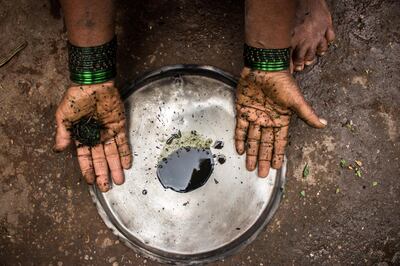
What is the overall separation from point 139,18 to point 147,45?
13 cm

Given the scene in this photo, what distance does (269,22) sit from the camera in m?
1.53

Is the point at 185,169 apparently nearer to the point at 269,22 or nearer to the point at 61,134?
the point at 61,134

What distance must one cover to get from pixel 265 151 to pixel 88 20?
33.0 inches

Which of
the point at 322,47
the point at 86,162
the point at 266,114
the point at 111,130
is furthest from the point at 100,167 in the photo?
the point at 322,47

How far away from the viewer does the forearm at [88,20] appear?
4.80ft

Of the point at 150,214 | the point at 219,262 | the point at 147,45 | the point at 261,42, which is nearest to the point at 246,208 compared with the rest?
the point at 219,262

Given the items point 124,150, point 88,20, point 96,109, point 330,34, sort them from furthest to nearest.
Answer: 1. point 330,34
2. point 124,150
3. point 96,109
4. point 88,20

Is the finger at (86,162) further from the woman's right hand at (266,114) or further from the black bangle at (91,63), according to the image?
the woman's right hand at (266,114)

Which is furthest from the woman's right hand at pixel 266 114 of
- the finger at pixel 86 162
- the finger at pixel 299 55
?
the finger at pixel 86 162

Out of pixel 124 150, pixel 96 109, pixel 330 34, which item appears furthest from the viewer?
pixel 330 34

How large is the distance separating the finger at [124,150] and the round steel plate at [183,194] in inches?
1.6

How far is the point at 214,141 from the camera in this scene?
5.74ft

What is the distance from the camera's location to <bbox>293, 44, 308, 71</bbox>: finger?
176cm

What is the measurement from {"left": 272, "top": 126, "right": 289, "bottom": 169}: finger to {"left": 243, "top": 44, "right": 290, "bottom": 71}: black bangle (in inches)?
9.9
